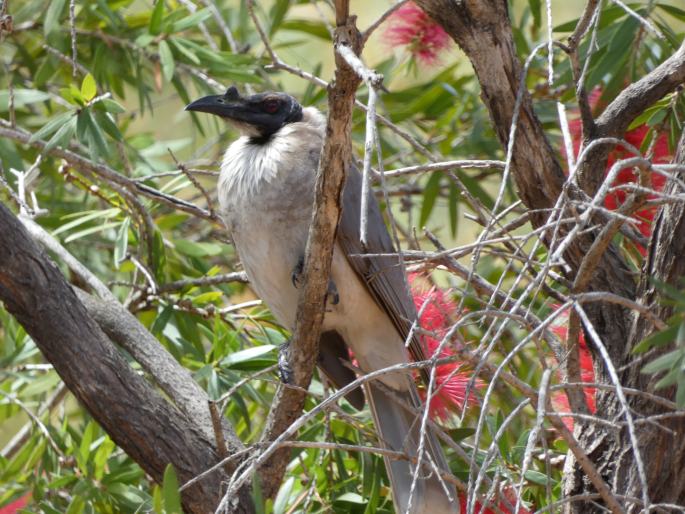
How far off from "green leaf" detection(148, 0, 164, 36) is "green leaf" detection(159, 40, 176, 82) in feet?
0.18

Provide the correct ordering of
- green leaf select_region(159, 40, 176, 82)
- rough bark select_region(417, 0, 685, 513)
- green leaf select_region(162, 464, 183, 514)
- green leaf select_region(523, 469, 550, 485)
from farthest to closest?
1. green leaf select_region(159, 40, 176, 82)
2. green leaf select_region(523, 469, 550, 485)
3. rough bark select_region(417, 0, 685, 513)
4. green leaf select_region(162, 464, 183, 514)

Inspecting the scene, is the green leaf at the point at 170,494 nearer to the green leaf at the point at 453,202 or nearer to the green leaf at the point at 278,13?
the green leaf at the point at 453,202

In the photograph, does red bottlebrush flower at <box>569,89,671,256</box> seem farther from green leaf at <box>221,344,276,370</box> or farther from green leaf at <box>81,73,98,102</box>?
green leaf at <box>81,73,98,102</box>

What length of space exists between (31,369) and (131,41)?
160 centimetres

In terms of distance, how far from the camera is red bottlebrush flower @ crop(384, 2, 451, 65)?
14.3 ft

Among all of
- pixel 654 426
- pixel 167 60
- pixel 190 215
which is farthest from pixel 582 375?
pixel 167 60

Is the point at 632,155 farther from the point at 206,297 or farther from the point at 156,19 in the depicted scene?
the point at 156,19

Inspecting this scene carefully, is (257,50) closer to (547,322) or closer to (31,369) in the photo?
(31,369)

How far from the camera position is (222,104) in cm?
368

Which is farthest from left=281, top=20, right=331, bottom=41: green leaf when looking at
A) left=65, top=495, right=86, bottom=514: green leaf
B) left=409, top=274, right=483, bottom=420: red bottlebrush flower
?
left=65, top=495, right=86, bottom=514: green leaf

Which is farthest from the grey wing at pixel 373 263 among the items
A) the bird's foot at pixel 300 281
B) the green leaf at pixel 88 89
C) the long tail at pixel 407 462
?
the green leaf at pixel 88 89

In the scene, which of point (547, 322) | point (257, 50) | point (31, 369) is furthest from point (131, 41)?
point (547, 322)

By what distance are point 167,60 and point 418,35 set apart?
3.57 feet

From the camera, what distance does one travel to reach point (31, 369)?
407cm
